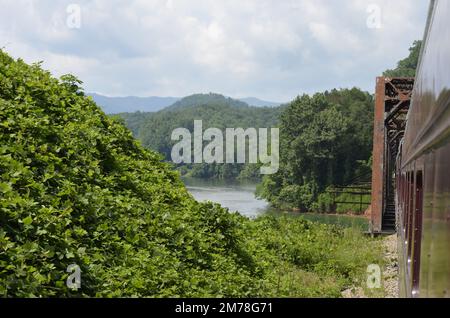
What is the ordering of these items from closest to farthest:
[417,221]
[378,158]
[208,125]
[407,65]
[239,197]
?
[417,221] → [378,158] → [239,197] → [407,65] → [208,125]

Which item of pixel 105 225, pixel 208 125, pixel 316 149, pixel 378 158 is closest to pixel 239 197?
pixel 316 149

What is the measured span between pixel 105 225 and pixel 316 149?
5858 centimetres

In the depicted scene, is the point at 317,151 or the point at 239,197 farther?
the point at 239,197

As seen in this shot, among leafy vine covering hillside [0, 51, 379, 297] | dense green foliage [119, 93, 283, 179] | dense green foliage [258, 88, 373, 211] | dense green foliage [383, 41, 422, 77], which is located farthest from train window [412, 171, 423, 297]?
dense green foliage [119, 93, 283, 179]

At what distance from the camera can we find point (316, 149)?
65188 mm

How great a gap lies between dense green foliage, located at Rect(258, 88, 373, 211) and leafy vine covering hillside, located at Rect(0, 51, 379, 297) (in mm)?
50781

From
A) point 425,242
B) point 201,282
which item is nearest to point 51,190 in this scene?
point 201,282

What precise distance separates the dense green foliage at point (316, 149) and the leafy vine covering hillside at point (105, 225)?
50.8m

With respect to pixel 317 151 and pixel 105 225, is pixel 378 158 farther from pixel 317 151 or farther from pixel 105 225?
pixel 317 151

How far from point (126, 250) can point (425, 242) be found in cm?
521

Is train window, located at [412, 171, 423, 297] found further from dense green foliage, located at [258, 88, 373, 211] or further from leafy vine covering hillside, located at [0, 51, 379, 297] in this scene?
dense green foliage, located at [258, 88, 373, 211]

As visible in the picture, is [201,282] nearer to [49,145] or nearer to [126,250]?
[126,250]

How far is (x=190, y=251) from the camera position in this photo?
9.05 meters

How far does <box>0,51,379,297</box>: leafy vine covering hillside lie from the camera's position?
6.37 m
